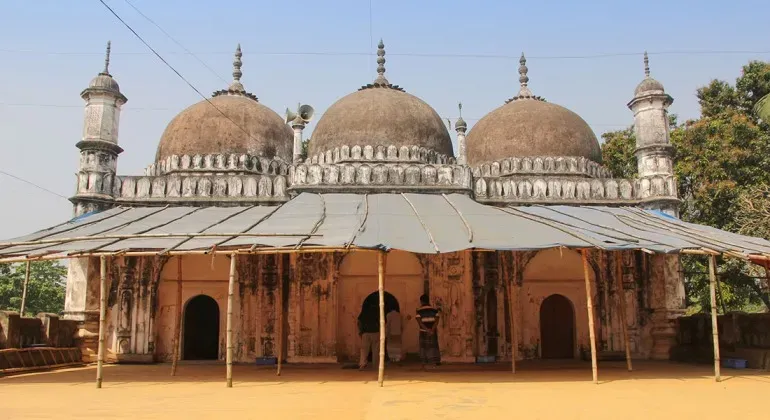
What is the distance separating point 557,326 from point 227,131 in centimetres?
934

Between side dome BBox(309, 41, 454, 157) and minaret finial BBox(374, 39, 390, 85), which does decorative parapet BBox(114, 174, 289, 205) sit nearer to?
side dome BBox(309, 41, 454, 157)

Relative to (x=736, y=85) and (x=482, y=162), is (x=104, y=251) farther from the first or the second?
(x=736, y=85)

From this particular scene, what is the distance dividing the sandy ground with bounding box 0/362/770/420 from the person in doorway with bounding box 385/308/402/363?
1.60 m

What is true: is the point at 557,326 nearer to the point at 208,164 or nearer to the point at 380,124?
the point at 380,124

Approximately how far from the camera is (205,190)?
1341 centimetres

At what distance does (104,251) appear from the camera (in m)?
8.96

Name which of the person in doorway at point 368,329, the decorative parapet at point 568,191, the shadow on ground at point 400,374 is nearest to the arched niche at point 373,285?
the shadow on ground at point 400,374

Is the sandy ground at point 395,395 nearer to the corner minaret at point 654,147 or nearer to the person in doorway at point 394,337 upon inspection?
the person in doorway at point 394,337

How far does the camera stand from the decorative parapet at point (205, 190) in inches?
527

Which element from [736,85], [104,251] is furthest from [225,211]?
[736,85]

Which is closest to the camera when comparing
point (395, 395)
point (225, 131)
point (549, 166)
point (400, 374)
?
point (395, 395)

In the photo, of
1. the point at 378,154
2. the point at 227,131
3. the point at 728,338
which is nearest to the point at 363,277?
the point at 378,154

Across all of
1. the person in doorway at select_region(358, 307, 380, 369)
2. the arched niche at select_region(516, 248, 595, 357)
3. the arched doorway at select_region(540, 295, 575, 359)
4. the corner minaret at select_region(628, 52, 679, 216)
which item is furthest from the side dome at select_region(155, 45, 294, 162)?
the corner minaret at select_region(628, 52, 679, 216)

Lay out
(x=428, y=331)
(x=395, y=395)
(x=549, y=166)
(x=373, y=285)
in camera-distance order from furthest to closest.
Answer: (x=549, y=166) → (x=373, y=285) → (x=428, y=331) → (x=395, y=395)
